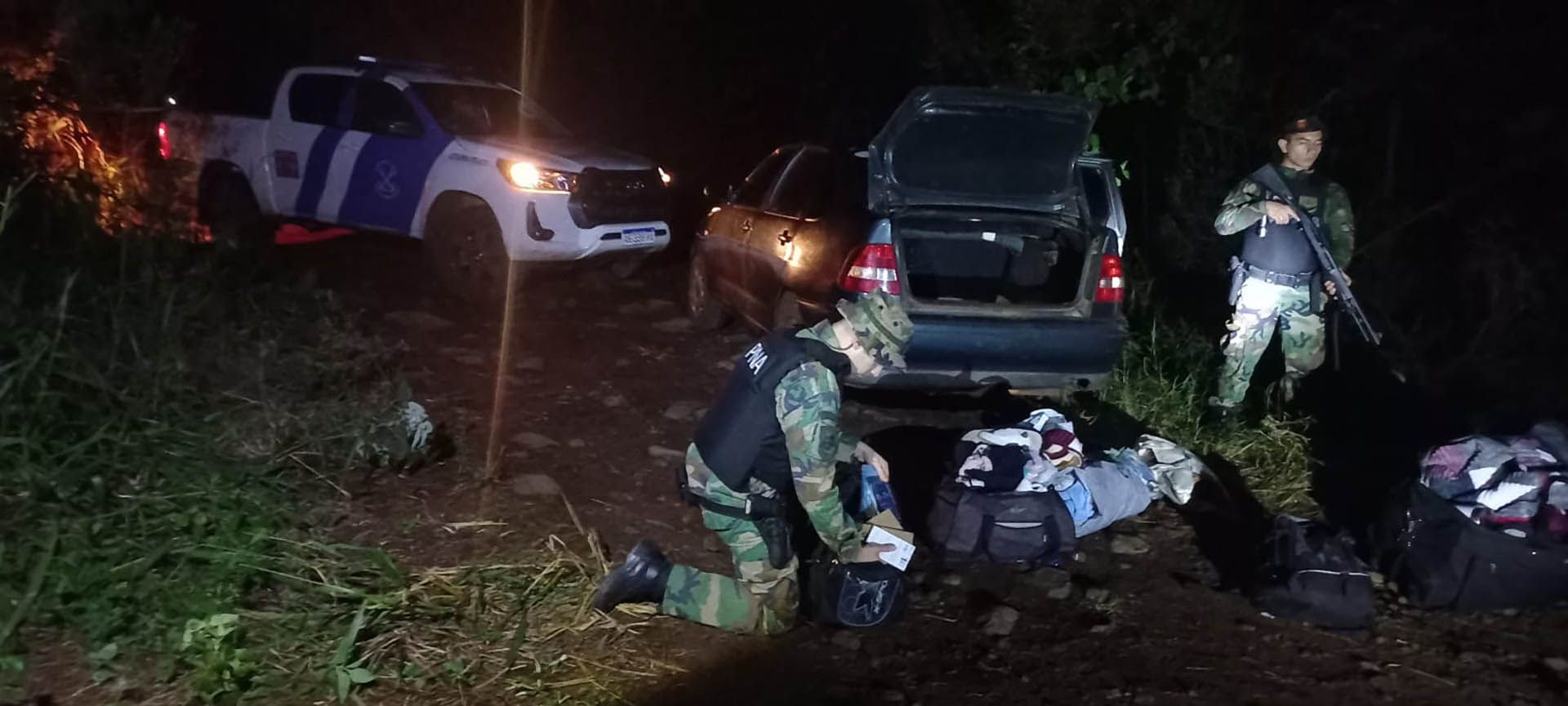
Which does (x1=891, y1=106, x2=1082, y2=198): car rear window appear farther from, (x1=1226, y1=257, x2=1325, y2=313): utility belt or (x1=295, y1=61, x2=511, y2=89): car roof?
(x1=295, y1=61, x2=511, y2=89): car roof

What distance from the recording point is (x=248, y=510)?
4.50 meters

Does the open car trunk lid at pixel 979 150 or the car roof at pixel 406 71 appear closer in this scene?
the open car trunk lid at pixel 979 150

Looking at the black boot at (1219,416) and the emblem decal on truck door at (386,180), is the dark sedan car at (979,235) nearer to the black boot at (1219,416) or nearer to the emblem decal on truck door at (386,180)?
the black boot at (1219,416)

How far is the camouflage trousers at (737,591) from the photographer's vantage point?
4191 millimetres

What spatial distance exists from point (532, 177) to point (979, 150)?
3.50m

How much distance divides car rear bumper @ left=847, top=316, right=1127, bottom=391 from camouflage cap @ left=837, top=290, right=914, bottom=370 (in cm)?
197

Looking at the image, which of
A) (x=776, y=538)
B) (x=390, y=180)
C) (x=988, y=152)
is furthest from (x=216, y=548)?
(x=390, y=180)

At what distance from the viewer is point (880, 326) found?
3.78 meters

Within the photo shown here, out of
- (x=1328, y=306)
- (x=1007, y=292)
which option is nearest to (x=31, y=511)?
(x=1007, y=292)

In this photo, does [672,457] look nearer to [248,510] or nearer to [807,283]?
[807,283]

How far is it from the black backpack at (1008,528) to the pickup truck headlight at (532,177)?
174 inches

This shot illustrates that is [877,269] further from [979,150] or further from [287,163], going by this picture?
[287,163]

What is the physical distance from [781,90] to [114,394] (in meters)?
11.0

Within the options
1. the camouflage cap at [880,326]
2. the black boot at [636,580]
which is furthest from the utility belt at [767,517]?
the camouflage cap at [880,326]
